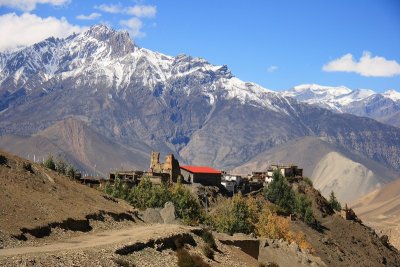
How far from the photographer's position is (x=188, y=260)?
1750 inches

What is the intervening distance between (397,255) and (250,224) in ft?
169

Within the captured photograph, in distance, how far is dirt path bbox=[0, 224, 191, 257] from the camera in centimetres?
4047

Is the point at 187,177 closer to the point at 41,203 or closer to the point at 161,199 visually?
the point at 161,199

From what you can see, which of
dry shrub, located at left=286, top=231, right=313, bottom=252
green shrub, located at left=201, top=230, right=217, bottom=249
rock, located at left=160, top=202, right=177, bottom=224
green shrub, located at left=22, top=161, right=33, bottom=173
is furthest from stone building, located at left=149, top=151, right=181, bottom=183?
green shrub, located at left=201, top=230, right=217, bottom=249

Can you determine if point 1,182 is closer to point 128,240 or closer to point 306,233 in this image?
point 128,240

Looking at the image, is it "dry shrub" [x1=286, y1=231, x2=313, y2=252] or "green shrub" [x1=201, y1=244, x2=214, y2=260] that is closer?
"green shrub" [x1=201, y1=244, x2=214, y2=260]

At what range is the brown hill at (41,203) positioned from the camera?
46.4 meters

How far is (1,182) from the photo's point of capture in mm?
52750

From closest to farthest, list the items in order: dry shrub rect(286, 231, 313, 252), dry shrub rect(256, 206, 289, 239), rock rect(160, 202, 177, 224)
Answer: rock rect(160, 202, 177, 224) → dry shrub rect(256, 206, 289, 239) → dry shrub rect(286, 231, 313, 252)

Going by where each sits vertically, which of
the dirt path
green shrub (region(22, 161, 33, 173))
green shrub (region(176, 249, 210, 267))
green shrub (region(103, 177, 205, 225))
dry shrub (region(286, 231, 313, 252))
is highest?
green shrub (region(22, 161, 33, 173))

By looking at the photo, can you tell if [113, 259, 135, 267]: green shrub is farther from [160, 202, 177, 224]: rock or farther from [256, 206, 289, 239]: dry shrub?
[256, 206, 289, 239]: dry shrub

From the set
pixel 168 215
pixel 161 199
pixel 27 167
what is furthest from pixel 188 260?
pixel 161 199

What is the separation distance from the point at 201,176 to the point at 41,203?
257 ft

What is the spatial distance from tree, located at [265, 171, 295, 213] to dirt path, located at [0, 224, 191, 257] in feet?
216
